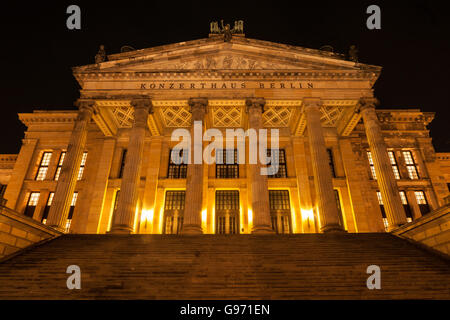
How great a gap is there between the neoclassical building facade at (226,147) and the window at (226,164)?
0.10m

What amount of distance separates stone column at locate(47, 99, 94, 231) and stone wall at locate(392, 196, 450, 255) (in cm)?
2020

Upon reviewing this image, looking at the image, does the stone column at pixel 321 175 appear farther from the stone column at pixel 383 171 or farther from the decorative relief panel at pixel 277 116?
the stone column at pixel 383 171

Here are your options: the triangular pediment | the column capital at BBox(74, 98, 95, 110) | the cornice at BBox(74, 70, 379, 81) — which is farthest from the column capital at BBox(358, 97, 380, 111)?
the column capital at BBox(74, 98, 95, 110)

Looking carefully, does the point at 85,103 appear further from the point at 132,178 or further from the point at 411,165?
the point at 411,165

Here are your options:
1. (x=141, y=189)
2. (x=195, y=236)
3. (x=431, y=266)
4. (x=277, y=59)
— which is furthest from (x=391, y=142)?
(x=141, y=189)

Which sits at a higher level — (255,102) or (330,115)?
(330,115)

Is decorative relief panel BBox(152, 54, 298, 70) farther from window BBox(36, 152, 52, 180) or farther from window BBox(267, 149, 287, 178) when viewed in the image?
window BBox(36, 152, 52, 180)

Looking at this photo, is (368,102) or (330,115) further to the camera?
(330,115)

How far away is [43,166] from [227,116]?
59.3 feet

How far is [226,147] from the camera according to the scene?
26.2m

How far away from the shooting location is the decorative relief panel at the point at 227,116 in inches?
921

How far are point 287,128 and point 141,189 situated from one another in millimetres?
14835

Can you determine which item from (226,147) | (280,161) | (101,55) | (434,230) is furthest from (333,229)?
(101,55)

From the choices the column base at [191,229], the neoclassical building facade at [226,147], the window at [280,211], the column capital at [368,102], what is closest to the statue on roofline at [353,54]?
the neoclassical building facade at [226,147]
